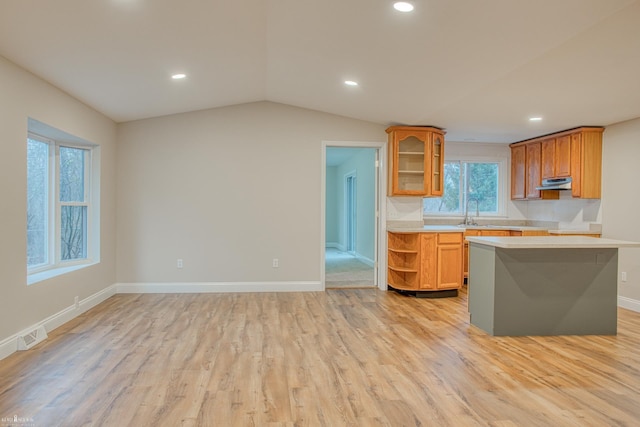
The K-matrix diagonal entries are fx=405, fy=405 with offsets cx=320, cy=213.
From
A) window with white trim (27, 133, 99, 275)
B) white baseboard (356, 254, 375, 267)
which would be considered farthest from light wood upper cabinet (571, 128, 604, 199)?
window with white trim (27, 133, 99, 275)

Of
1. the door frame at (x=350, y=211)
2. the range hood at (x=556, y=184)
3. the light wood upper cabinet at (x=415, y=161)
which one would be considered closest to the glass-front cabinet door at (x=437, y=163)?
the light wood upper cabinet at (x=415, y=161)

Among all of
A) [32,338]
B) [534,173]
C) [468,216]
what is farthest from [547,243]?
[32,338]

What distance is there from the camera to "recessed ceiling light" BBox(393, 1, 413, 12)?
2.66 m

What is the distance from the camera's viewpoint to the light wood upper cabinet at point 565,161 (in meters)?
5.25

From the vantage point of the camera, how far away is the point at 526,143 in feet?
20.8

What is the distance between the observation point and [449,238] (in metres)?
5.49

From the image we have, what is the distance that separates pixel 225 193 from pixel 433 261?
9.88ft

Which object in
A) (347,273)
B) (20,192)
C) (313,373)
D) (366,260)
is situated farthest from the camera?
(366,260)

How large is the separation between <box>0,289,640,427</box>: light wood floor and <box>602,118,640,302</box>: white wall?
74 centimetres

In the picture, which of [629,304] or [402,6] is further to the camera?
[629,304]

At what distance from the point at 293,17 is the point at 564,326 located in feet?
12.2

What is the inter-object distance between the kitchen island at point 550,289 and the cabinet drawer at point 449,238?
1.53m

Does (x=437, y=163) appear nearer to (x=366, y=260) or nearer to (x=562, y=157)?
(x=562, y=157)

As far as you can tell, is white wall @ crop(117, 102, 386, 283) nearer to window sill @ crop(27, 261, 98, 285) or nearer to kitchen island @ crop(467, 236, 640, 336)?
window sill @ crop(27, 261, 98, 285)
